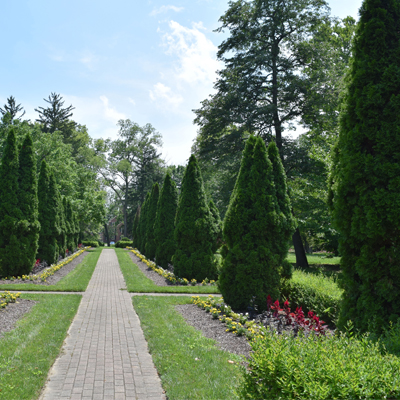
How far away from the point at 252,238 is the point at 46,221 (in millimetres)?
12852

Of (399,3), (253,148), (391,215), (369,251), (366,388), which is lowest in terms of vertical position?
(366,388)

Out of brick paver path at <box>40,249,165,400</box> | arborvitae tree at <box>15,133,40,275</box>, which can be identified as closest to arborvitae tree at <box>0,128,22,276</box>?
arborvitae tree at <box>15,133,40,275</box>

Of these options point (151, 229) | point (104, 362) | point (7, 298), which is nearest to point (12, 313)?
point (7, 298)

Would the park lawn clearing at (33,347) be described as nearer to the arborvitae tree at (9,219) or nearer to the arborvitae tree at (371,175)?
the arborvitae tree at (371,175)

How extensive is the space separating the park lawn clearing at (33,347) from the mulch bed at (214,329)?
2.61m

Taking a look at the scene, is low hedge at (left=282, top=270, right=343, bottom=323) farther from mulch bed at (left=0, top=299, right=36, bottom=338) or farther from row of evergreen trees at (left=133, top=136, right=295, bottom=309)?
mulch bed at (left=0, top=299, right=36, bottom=338)

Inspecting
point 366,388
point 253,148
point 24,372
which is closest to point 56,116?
point 253,148

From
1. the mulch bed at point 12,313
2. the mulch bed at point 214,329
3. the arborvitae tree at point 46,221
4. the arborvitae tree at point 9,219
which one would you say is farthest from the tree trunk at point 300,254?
the mulch bed at point 12,313

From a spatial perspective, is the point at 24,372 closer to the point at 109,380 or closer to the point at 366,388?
the point at 109,380

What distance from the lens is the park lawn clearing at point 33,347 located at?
4.08 metres

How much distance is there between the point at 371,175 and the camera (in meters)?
5.31

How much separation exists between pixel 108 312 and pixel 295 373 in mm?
6501

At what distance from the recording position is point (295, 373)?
2793 millimetres

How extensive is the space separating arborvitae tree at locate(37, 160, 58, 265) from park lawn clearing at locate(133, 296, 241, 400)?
1131cm
